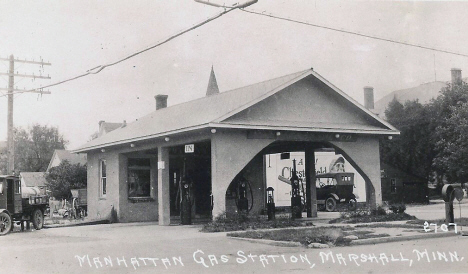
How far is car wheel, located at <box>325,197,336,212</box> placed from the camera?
3259 cm

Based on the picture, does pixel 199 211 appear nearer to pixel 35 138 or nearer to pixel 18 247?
pixel 18 247

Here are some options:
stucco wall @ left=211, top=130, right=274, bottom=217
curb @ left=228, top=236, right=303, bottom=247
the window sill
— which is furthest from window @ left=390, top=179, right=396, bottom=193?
curb @ left=228, top=236, right=303, bottom=247

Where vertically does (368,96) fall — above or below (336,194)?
above

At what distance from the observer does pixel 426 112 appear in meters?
42.6

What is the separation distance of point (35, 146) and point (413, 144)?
62.1m

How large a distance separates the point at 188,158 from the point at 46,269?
46.1ft

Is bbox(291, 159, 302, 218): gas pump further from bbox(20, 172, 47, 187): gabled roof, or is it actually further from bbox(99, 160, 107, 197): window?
bbox(20, 172, 47, 187): gabled roof

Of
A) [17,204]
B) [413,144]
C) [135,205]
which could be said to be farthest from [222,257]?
[413,144]

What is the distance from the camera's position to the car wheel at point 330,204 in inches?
1283

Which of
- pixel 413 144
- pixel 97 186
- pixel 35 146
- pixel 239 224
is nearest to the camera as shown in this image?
pixel 239 224

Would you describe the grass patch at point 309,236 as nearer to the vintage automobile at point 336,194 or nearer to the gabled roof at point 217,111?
the gabled roof at point 217,111

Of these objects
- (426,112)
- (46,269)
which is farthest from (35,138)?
(46,269)

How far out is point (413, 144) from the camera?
141ft

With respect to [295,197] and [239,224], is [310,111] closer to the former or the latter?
[295,197]
